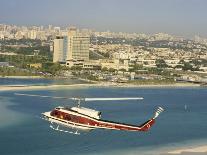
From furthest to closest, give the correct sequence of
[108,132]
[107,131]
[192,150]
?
[107,131] → [108,132] → [192,150]

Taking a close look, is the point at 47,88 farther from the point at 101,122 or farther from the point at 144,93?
the point at 101,122

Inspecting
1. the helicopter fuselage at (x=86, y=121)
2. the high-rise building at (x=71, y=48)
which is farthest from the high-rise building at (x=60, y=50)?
the helicopter fuselage at (x=86, y=121)

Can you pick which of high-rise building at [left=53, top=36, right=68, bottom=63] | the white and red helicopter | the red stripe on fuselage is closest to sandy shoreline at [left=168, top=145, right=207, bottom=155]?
the white and red helicopter

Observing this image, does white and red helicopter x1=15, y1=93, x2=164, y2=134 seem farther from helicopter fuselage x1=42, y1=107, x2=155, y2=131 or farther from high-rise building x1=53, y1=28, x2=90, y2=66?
high-rise building x1=53, y1=28, x2=90, y2=66

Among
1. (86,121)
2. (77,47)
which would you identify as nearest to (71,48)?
(77,47)

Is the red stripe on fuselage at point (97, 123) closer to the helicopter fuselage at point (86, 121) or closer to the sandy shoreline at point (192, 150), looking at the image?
the helicopter fuselage at point (86, 121)

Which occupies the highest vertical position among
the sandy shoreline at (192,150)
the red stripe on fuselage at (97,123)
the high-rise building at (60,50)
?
the high-rise building at (60,50)

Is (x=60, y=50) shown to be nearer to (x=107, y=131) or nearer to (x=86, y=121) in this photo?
(x=107, y=131)
